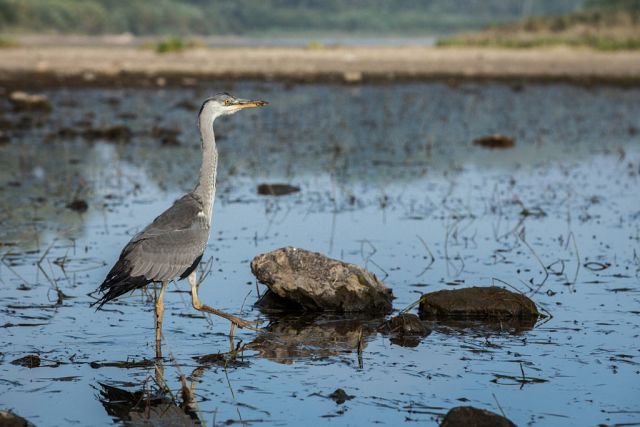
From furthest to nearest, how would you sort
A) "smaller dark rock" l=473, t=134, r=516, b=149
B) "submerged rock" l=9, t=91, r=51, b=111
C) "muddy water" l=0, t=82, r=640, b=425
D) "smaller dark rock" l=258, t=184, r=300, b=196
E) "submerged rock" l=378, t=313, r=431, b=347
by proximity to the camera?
1. "submerged rock" l=9, t=91, r=51, b=111
2. "smaller dark rock" l=473, t=134, r=516, b=149
3. "smaller dark rock" l=258, t=184, r=300, b=196
4. "submerged rock" l=378, t=313, r=431, b=347
5. "muddy water" l=0, t=82, r=640, b=425

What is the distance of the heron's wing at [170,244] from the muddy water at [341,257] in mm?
622

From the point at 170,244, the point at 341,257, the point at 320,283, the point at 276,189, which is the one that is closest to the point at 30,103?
the point at 276,189

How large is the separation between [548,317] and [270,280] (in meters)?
2.43

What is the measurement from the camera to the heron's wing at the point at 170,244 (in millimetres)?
7930

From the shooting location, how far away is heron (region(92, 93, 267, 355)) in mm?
7852

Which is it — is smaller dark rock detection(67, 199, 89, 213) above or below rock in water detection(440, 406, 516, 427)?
above

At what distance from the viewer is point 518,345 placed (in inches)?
318

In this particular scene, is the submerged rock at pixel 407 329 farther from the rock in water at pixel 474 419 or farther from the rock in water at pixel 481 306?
the rock in water at pixel 474 419

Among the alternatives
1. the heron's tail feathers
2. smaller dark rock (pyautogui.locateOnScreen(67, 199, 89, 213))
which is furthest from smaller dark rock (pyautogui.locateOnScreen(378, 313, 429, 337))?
smaller dark rock (pyautogui.locateOnScreen(67, 199, 89, 213))

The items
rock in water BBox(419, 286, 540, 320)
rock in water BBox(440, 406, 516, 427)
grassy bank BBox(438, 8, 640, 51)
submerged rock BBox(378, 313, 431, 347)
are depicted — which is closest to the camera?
rock in water BBox(440, 406, 516, 427)

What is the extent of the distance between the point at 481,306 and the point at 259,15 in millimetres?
119358

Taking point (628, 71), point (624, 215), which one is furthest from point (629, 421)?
point (628, 71)

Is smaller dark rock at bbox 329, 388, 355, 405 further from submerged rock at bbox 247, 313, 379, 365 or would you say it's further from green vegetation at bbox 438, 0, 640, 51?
green vegetation at bbox 438, 0, 640, 51

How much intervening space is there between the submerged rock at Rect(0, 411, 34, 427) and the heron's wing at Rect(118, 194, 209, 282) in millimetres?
1835
